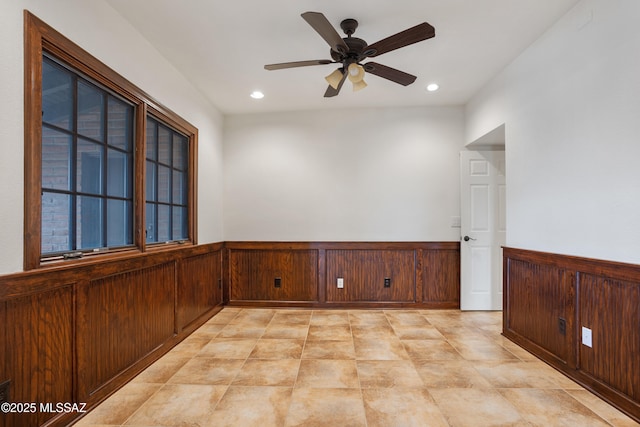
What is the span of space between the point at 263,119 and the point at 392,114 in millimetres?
1751

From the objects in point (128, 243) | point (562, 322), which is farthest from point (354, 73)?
point (562, 322)

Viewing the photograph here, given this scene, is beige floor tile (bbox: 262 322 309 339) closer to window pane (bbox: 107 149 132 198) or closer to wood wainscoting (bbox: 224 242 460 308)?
wood wainscoting (bbox: 224 242 460 308)

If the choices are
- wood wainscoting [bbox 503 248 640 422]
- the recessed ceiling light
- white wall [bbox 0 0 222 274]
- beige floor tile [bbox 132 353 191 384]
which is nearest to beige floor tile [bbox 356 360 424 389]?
wood wainscoting [bbox 503 248 640 422]

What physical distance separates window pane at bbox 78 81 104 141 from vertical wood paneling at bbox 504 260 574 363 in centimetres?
348

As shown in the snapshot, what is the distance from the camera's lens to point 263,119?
4.42 meters

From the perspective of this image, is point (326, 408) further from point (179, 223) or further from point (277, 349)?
point (179, 223)

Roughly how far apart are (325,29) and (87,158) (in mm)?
1727

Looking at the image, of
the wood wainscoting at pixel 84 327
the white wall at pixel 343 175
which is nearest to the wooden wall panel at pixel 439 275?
the white wall at pixel 343 175

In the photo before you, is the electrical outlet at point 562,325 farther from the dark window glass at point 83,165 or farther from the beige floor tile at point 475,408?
the dark window glass at point 83,165

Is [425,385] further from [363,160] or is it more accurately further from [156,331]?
[363,160]

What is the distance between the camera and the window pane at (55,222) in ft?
5.78

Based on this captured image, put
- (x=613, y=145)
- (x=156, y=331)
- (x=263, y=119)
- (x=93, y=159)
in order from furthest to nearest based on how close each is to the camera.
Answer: (x=263, y=119), (x=156, y=331), (x=93, y=159), (x=613, y=145)

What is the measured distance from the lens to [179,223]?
339cm

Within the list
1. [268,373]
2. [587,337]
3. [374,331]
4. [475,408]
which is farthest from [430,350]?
[268,373]
